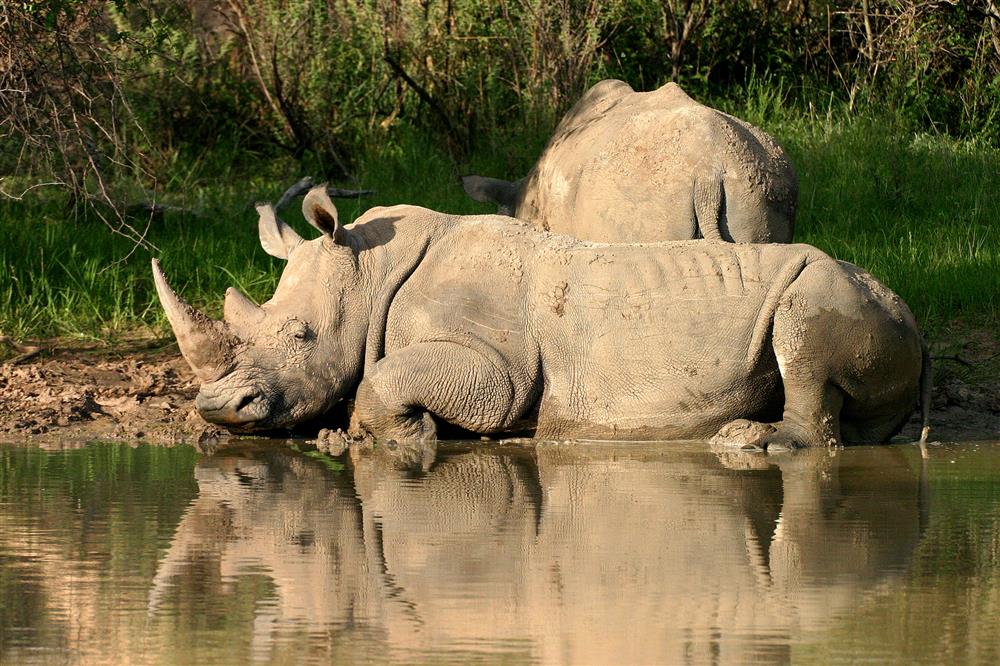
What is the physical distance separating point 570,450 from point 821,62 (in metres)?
8.02

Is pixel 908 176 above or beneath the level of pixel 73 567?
beneath

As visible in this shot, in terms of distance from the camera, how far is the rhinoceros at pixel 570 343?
7.60 metres

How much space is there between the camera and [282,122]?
13656mm

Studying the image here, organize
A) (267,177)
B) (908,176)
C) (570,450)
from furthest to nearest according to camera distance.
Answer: (267,177) → (908,176) → (570,450)

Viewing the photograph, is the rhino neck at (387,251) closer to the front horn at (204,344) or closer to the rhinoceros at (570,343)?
the rhinoceros at (570,343)

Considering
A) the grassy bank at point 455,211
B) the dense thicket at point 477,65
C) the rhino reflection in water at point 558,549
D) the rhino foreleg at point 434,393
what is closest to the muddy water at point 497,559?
the rhino reflection in water at point 558,549

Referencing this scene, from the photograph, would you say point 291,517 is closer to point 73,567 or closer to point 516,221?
point 73,567

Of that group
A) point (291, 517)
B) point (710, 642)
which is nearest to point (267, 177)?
point (291, 517)

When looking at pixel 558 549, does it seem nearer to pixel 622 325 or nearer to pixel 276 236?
pixel 622 325

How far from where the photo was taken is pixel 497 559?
16.8 ft

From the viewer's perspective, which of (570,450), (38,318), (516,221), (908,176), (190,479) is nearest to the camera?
(190,479)

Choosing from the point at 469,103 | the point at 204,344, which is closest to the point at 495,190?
the point at 204,344

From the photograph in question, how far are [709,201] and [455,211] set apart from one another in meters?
3.42

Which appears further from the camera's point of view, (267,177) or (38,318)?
(267,177)
